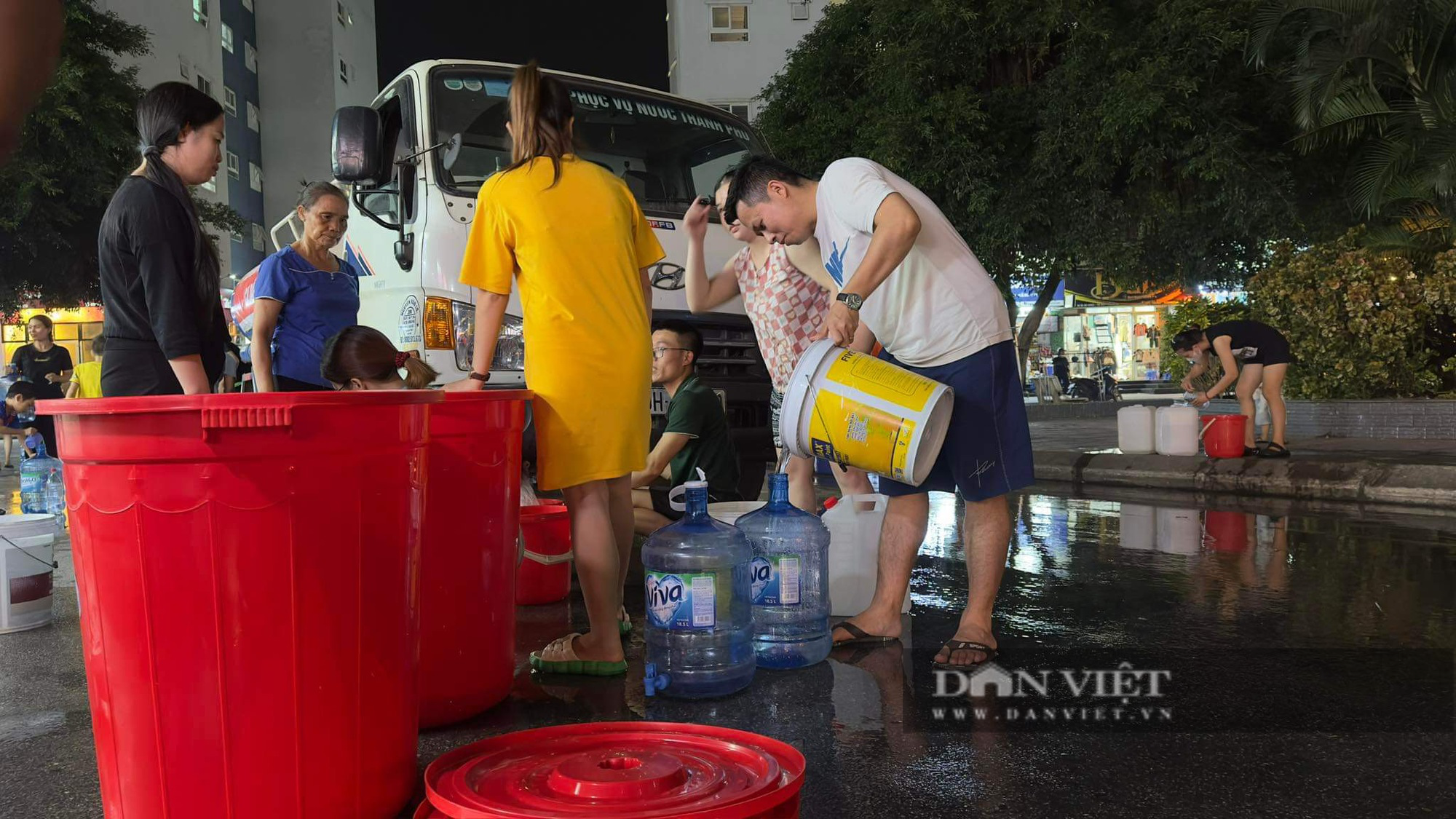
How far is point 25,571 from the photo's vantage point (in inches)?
181

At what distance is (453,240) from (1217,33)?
12036 millimetres

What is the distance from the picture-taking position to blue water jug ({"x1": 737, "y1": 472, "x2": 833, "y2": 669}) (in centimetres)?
376

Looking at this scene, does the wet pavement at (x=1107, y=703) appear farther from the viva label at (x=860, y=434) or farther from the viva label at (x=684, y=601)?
the viva label at (x=860, y=434)

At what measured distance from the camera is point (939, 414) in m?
3.64

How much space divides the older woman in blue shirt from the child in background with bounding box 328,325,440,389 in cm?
67

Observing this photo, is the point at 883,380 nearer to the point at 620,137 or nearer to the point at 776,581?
the point at 776,581

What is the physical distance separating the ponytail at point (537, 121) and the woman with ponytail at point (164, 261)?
98cm

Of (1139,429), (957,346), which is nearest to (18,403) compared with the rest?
(957,346)

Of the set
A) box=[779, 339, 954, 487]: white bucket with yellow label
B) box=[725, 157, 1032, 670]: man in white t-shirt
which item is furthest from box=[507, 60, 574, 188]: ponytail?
box=[779, 339, 954, 487]: white bucket with yellow label

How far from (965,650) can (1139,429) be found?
26.4 feet

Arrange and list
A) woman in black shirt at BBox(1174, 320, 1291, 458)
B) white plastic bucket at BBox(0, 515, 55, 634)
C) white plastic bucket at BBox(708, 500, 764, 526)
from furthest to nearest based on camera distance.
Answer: woman in black shirt at BBox(1174, 320, 1291, 458) → white plastic bucket at BBox(0, 515, 55, 634) → white plastic bucket at BBox(708, 500, 764, 526)

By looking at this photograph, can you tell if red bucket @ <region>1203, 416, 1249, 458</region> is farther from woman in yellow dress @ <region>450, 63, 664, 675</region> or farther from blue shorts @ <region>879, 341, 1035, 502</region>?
woman in yellow dress @ <region>450, 63, 664, 675</region>

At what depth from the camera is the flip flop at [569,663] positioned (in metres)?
3.61

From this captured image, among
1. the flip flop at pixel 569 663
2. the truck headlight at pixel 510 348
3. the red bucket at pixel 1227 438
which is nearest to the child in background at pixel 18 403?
the truck headlight at pixel 510 348
